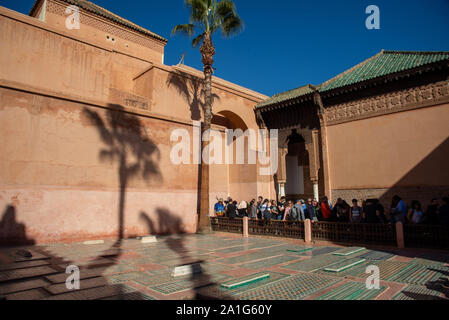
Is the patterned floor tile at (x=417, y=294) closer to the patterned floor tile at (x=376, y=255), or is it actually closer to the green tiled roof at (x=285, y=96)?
the patterned floor tile at (x=376, y=255)

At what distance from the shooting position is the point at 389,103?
536 inches

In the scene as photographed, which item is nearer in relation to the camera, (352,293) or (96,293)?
(352,293)

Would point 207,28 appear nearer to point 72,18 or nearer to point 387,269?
point 72,18

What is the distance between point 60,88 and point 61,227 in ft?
20.8

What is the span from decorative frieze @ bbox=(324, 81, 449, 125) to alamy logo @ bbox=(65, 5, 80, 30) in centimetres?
1427

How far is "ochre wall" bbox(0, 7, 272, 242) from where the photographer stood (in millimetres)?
9328

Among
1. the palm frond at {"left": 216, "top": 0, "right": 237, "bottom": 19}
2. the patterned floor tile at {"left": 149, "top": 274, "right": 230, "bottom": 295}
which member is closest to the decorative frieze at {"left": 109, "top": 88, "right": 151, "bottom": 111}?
the palm frond at {"left": 216, "top": 0, "right": 237, "bottom": 19}

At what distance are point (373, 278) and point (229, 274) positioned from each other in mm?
2243

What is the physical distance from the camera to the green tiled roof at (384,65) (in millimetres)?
12908

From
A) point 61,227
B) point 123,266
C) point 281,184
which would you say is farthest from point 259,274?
point 281,184

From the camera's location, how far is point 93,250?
8102mm

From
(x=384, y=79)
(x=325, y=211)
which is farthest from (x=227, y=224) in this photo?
(x=384, y=79)

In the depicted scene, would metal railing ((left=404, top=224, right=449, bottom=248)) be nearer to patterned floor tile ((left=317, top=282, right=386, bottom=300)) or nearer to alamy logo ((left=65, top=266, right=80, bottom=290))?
patterned floor tile ((left=317, top=282, right=386, bottom=300))

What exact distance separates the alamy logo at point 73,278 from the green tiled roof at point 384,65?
13.7 metres
